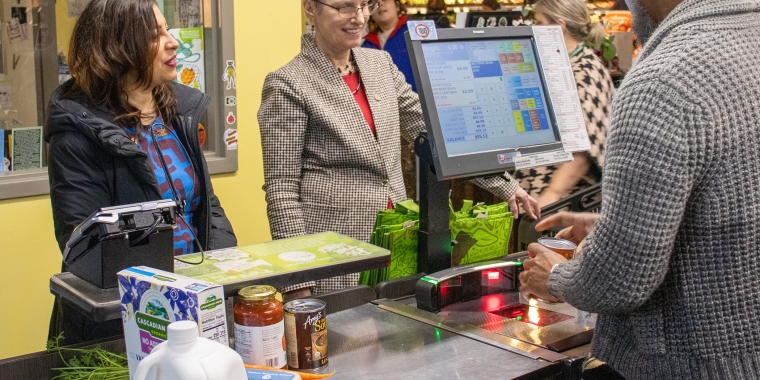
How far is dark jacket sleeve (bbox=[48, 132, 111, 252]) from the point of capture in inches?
92.8

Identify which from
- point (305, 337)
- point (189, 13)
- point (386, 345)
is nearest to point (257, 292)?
point (305, 337)

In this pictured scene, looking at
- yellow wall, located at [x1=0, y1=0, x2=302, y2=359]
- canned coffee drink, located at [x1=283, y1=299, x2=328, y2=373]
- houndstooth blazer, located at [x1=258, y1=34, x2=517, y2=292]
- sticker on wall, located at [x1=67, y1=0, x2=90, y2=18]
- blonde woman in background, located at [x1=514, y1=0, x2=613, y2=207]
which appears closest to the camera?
canned coffee drink, located at [x1=283, y1=299, x2=328, y2=373]

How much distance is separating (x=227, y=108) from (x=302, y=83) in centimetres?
183

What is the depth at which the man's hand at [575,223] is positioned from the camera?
7.45 ft

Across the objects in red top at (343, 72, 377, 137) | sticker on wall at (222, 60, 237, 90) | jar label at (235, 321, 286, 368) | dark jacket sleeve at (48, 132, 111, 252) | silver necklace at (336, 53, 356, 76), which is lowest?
jar label at (235, 321, 286, 368)

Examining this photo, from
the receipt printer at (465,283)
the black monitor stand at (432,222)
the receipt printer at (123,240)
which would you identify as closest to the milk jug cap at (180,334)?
the receipt printer at (123,240)

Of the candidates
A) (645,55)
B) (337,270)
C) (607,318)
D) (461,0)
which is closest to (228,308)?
(337,270)

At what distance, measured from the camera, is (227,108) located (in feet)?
14.9

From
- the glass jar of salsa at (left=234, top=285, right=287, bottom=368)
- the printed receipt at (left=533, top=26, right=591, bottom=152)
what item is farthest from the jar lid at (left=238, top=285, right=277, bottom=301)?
the printed receipt at (left=533, top=26, right=591, bottom=152)

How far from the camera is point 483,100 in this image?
7.42 ft

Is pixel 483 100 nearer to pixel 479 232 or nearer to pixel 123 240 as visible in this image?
pixel 479 232

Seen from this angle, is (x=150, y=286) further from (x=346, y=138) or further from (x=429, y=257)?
(x=346, y=138)

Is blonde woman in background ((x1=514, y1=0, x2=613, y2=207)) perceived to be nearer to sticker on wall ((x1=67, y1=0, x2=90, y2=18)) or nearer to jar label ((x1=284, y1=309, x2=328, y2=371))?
jar label ((x1=284, y1=309, x2=328, y2=371))

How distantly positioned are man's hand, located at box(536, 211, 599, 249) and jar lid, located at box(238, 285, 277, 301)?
0.97 metres
